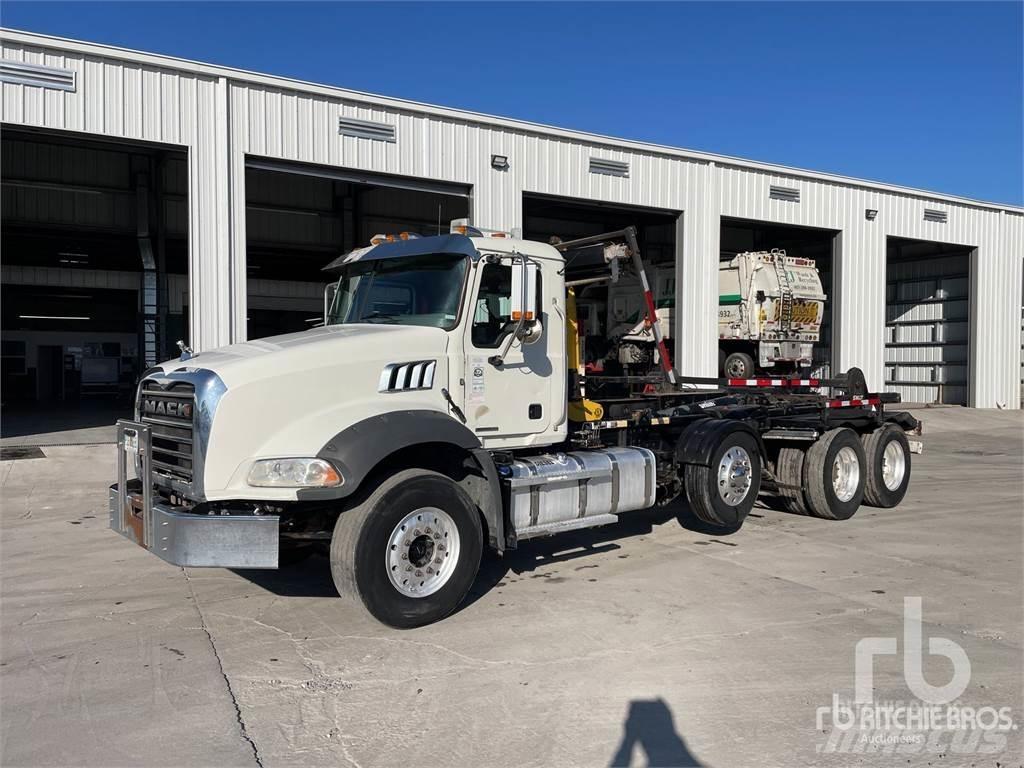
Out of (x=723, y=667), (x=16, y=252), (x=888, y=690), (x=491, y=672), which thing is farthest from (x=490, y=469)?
(x=16, y=252)

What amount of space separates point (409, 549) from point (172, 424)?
187 centimetres

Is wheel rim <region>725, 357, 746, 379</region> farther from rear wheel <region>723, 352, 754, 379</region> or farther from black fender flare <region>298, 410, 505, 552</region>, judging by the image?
black fender flare <region>298, 410, 505, 552</region>

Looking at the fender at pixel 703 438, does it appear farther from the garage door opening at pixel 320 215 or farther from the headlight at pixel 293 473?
the garage door opening at pixel 320 215

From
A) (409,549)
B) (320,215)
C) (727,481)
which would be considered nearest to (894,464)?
(727,481)

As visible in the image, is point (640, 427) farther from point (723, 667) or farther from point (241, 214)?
point (241, 214)

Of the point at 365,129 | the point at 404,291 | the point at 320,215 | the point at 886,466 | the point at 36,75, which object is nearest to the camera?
the point at 404,291

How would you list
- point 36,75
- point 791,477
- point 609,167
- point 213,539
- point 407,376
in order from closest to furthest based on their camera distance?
point 213,539 → point 407,376 → point 791,477 → point 36,75 → point 609,167

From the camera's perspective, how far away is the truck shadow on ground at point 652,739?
381cm

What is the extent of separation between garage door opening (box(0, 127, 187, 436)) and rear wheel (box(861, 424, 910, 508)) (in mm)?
15780

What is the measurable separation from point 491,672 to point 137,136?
11.4 m

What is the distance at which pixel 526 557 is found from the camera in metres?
7.81

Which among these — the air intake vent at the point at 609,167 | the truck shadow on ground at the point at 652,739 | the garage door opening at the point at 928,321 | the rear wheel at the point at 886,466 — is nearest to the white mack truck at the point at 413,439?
the truck shadow on ground at the point at 652,739

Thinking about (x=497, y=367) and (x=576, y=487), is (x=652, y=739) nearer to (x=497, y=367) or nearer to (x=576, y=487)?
(x=576, y=487)

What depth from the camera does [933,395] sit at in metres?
28.9
